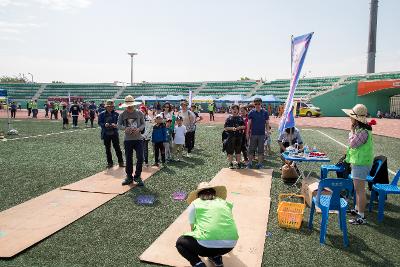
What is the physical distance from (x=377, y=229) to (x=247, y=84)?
59.6m

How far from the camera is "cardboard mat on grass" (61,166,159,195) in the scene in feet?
23.4

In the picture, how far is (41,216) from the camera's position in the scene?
5566 mm

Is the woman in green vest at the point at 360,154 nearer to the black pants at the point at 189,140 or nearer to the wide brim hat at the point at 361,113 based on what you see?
the wide brim hat at the point at 361,113

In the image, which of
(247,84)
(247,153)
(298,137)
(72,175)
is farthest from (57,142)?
(247,84)

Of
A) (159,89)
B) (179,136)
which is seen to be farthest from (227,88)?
(179,136)

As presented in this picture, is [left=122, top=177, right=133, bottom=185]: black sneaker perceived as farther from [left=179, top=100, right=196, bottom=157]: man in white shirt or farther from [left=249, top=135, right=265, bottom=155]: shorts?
[left=179, top=100, right=196, bottom=157]: man in white shirt

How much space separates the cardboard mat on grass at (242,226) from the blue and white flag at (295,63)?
1.63m

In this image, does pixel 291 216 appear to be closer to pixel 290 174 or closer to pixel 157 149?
pixel 290 174

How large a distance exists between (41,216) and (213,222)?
11.7 feet

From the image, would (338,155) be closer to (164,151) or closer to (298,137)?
(298,137)

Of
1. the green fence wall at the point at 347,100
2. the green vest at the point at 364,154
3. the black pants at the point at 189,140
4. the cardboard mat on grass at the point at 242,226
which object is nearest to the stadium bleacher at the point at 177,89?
the green fence wall at the point at 347,100

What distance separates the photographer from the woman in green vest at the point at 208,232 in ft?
11.3

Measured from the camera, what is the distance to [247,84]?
63.4 metres

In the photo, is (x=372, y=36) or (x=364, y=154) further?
(x=372, y=36)
